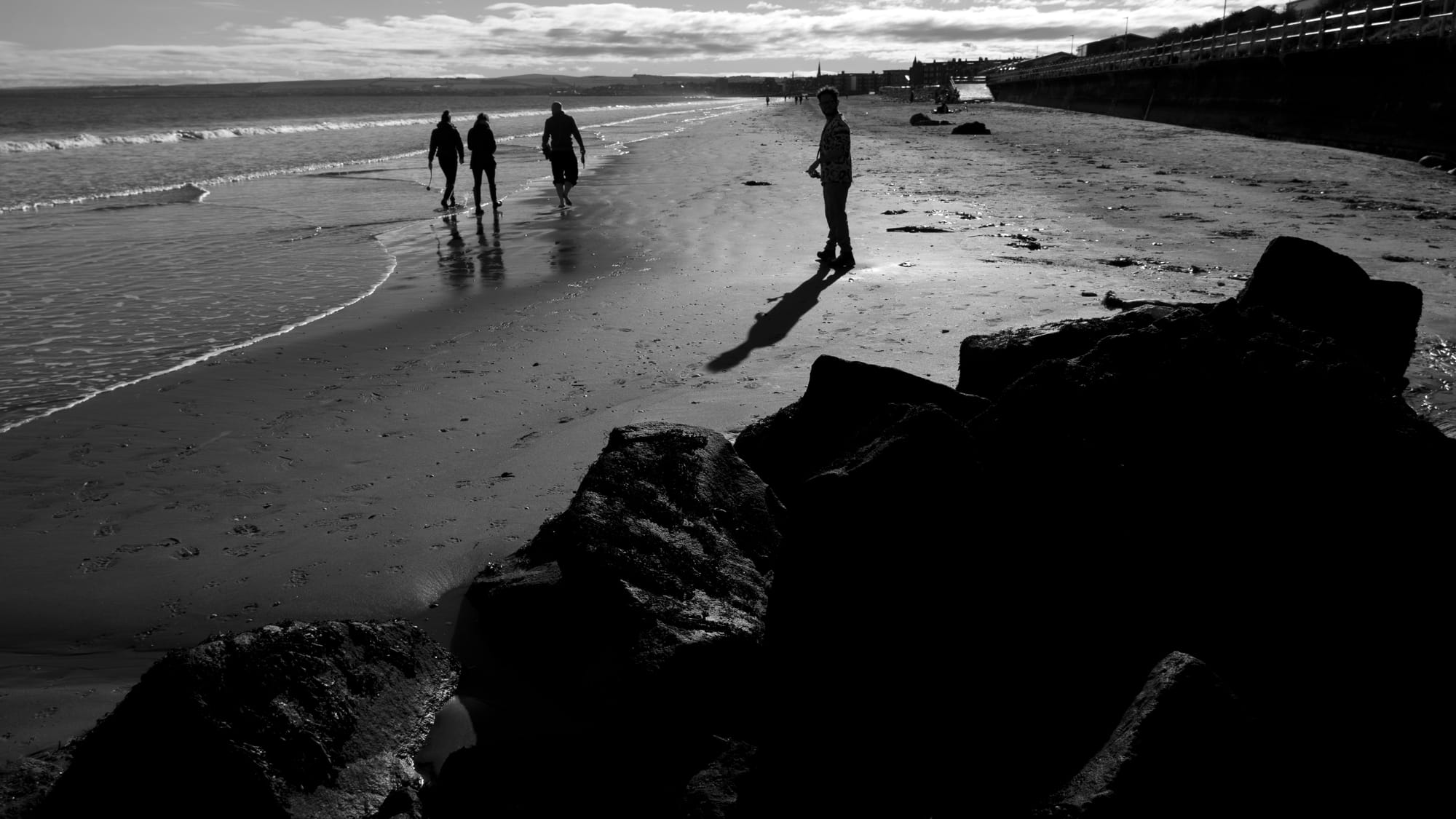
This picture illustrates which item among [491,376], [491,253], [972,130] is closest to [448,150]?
[491,253]

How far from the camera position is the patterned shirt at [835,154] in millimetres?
9875

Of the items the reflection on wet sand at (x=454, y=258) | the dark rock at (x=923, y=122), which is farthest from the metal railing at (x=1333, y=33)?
the reflection on wet sand at (x=454, y=258)

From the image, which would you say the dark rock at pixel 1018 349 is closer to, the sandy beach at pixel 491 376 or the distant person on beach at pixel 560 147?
the sandy beach at pixel 491 376

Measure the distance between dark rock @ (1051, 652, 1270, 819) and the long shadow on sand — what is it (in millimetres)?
4494

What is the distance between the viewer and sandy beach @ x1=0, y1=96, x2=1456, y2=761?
376cm

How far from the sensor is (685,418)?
544 cm

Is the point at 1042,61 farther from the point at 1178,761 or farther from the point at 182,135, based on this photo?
the point at 1178,761

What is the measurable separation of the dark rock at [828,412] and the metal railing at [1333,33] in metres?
22.4

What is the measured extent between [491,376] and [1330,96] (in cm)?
2591

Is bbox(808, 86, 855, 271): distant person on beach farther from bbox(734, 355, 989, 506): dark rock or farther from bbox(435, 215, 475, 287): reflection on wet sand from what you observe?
bbox(734, 355, 989, 506): dark rock

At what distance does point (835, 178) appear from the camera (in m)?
9.86

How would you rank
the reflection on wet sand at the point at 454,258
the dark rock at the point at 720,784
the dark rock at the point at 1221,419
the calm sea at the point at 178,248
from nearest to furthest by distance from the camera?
the dark rock at the point at 720,784 < the dark rock at the point at 1221,419 < the calm sea at the point at 178,248 < the reflection on wet sand at the point at 454,258

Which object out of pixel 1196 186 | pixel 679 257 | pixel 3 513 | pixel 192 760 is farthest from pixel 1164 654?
pixel 1196 186

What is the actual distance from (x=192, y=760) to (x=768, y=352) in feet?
16.1
